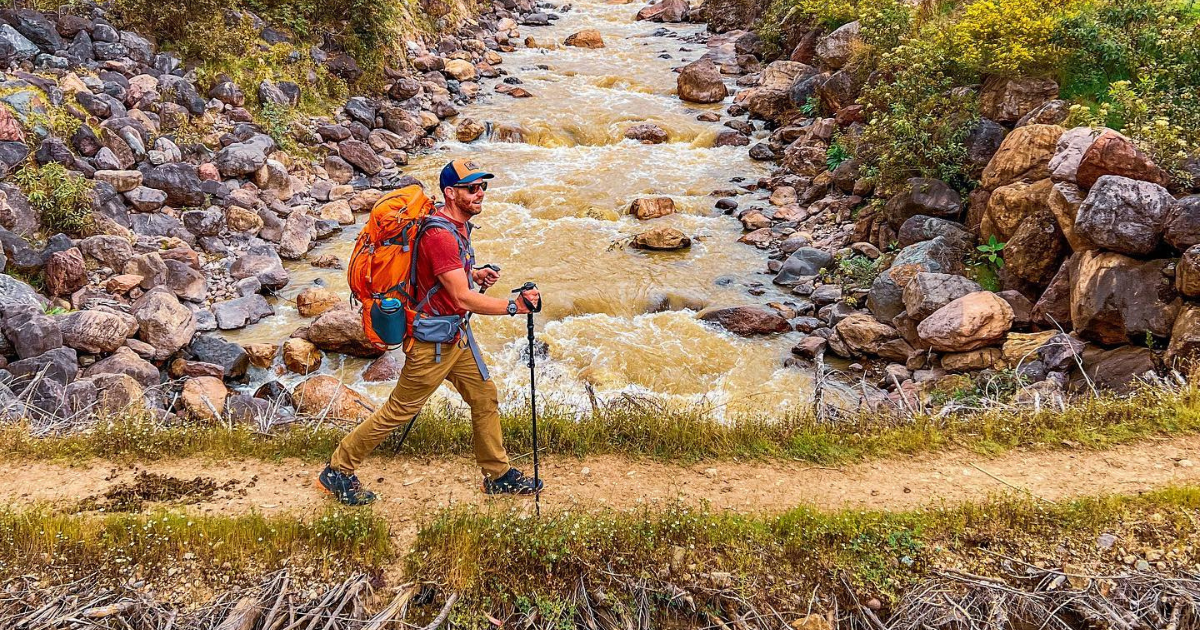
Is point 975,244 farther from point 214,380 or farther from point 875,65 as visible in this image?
point 214,380

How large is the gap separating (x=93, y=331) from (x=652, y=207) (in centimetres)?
989

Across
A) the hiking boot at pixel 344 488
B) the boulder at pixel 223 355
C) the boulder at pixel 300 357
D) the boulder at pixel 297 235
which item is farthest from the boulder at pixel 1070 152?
the boulder at pixel 297 235

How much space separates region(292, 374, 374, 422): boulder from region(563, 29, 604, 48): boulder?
22.3 metres

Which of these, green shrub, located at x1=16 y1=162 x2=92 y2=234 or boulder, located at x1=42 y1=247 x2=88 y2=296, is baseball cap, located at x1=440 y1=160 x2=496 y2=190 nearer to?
boulder, located at x1=42 y1=247 x2=88 y2=296

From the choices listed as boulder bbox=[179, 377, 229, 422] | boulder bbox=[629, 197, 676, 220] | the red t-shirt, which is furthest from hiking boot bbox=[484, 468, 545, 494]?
boulder bbox=[629, 197, 676, 220]

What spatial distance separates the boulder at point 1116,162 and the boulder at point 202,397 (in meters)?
10.5

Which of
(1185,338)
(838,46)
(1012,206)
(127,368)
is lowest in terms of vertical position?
(127,368)

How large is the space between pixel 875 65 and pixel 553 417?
1337 cm

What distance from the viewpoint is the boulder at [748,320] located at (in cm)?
1074

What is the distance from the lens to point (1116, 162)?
820cm

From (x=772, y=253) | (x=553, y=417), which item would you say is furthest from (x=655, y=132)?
(x=553, y=417)

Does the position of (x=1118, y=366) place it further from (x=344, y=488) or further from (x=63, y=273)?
(x=63, y=273)

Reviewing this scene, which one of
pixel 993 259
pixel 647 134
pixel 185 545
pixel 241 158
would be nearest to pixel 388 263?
pixel 185 545

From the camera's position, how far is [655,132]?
19.1 meters
